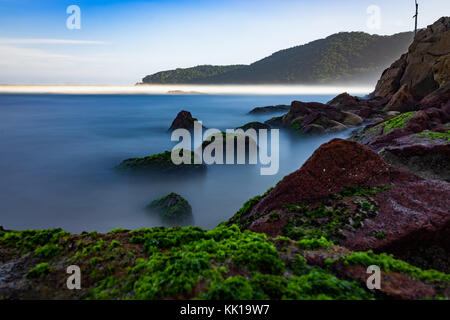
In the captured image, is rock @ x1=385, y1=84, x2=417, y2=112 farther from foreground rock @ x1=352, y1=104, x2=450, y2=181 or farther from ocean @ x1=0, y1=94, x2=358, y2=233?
foreground rock @ x1=352, y1=104, x2=450, y2=181

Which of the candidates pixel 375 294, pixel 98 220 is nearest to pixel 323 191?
pixel 375 294

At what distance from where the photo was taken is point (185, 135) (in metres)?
30.3

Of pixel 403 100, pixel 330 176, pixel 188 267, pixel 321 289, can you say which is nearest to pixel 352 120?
pixel 403 100

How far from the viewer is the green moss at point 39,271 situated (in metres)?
3.69

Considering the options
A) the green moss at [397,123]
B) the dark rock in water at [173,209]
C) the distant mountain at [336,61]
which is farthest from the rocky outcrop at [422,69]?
the distant mountain at [336,61]

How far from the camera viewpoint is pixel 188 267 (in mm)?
3273

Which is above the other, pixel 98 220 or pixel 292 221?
pixel 292 221

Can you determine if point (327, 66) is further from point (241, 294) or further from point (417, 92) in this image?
point (241, 294)

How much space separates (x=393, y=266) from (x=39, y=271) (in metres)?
4.75

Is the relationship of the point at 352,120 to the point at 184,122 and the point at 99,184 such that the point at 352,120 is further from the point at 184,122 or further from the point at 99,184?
the point at 99,184

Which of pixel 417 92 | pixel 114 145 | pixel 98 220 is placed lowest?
pixel 98 220

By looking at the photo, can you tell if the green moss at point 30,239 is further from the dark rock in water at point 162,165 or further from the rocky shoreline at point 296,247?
the dark rock in water at point 162,165

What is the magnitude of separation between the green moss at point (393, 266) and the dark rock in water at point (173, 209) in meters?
8.00
